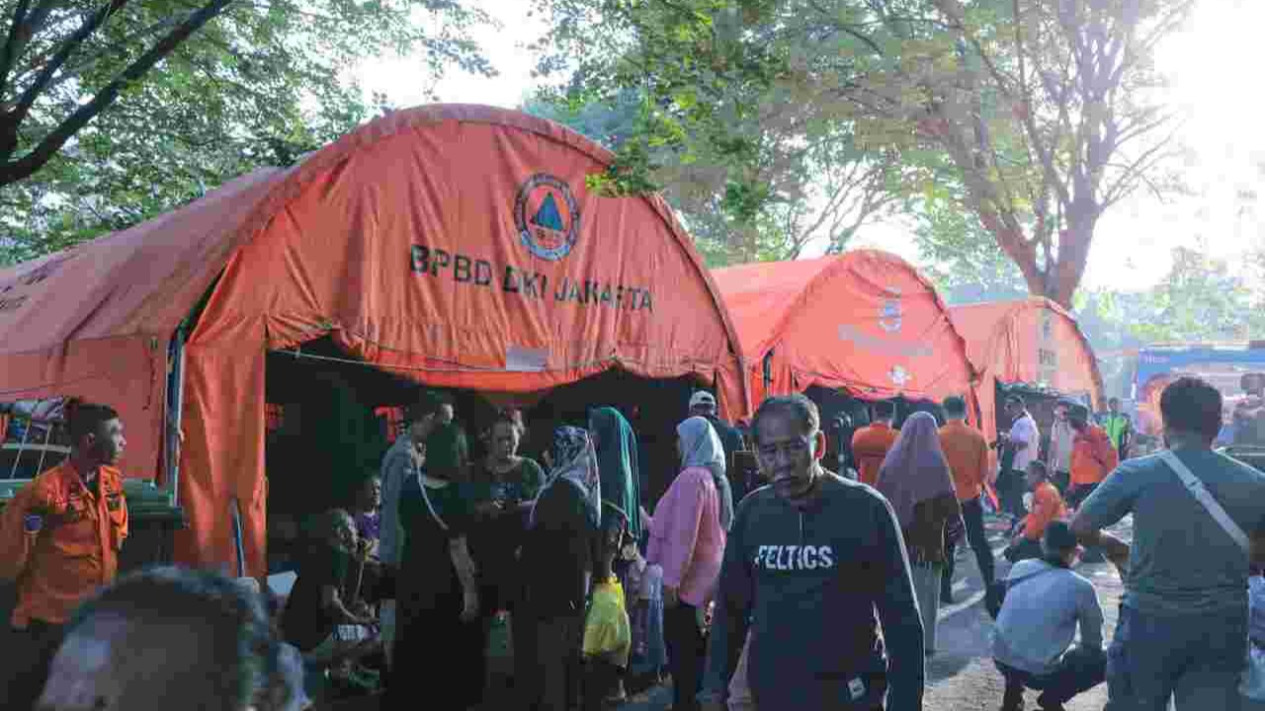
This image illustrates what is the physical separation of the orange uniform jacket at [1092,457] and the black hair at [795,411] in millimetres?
9208

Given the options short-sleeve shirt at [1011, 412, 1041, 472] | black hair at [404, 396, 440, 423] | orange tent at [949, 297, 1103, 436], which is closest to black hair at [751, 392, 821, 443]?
black hair at [404, 396, 440, 423]

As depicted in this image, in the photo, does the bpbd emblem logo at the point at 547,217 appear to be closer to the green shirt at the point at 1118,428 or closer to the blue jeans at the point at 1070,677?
the blue jeans at the point at 1070,677

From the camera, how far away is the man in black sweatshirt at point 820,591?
10.6 ft

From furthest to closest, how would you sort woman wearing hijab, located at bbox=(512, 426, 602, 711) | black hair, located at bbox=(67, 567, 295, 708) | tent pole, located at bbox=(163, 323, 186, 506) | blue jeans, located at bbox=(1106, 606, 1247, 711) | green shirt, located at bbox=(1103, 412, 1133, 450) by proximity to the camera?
1. green shirt, located at bbox=(1103, 412, 1133, 450)
2. tent pole, located at bbox=(163, 323, 186, 506)
3. woman wearing hijab, located at bbox=(512, 426, 602, 711)
4. blue jeans, located at bbox=(1106, 606, 1247, 711)
5. black hair, located at bbox=(67, 567, 295, 708)

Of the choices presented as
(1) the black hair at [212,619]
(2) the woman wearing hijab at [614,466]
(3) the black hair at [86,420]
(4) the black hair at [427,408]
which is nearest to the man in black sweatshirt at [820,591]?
(1) the black hair at [212,619]

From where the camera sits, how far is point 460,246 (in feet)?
27.0

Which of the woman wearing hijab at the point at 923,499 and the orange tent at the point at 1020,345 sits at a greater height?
the orange tent at the point at 1020,345

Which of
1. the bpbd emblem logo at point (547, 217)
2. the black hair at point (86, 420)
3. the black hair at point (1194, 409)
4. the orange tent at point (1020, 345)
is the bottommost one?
the black hair at point (86, 420)

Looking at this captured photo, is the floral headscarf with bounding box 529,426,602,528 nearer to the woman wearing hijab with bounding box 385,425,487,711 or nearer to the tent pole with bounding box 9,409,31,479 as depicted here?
the woman wearing hijab with bounding box 385,425,487,711

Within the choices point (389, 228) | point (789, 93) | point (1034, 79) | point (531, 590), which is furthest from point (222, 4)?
point (1034, 79)

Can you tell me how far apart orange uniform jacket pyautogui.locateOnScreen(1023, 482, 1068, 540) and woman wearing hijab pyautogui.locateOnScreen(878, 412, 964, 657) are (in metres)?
1.87

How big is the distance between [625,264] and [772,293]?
11.1 feet

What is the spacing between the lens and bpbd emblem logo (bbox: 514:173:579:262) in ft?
28.8

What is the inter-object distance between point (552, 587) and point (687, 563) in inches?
31.6
